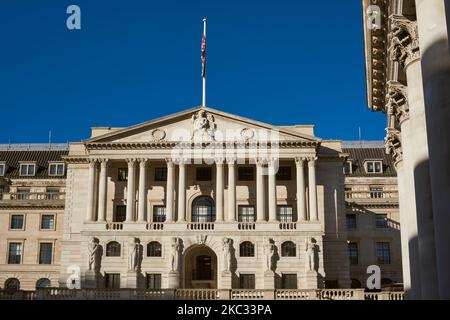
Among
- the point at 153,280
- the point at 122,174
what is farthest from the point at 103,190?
the point at 153,280

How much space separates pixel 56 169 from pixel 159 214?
3124 centimetres

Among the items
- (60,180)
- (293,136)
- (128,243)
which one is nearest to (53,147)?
(60,180)

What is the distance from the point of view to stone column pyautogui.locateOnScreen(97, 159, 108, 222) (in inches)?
2857

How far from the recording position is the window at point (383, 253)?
8688 centimetres

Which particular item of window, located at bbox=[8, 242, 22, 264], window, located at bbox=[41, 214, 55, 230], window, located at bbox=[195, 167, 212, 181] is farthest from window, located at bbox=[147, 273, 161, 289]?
window, located at bbox=[8, 242, 22, 264]

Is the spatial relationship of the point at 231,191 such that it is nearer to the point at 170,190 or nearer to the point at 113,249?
the point at 170,190

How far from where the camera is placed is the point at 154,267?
70188mm

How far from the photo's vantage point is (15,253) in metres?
87.7

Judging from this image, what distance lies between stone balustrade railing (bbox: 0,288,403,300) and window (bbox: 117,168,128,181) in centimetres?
1774

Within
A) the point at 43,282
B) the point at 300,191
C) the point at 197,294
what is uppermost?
the point at 300,191

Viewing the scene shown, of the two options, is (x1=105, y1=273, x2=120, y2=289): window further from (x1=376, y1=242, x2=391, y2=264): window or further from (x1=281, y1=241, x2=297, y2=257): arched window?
(x1=376, y1=242, x2=391, y2=264): window

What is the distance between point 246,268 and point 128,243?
497 inches

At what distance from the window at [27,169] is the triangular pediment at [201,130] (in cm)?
3013

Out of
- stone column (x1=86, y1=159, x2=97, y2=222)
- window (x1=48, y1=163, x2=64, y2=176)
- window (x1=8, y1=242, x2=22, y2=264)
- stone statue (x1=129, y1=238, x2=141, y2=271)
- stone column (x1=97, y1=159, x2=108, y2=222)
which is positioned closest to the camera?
stone statue (x1=129, y1=238, x2=141, y2=271)
